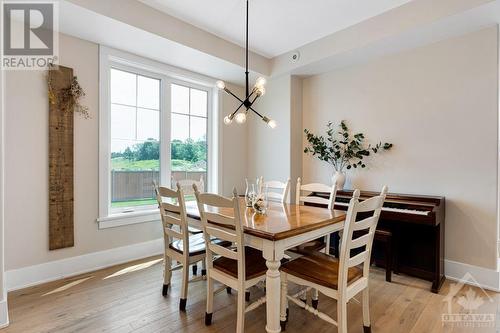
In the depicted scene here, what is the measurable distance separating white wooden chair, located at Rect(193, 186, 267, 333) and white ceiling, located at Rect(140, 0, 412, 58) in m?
2.05

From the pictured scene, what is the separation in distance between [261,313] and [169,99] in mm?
2966

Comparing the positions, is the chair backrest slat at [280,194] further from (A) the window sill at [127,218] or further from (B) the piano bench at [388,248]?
(A) the window sill at [127,218]

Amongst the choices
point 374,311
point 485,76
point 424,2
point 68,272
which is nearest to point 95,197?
point 68,272

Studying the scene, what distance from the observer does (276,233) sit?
5.40 ft

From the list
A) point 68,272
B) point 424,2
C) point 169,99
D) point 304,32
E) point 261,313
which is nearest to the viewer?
point 261,313

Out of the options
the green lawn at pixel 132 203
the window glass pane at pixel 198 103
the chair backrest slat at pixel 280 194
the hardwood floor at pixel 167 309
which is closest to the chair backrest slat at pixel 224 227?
the hardwood floor at pixel 167 309

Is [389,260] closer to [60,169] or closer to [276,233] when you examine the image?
[276,233]

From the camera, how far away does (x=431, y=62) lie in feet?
9.99

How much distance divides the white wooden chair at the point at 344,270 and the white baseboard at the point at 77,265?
7.18 ft

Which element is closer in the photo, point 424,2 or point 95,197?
point 424,2

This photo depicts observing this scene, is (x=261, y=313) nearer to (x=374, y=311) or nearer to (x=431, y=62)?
(x=374, y=311)

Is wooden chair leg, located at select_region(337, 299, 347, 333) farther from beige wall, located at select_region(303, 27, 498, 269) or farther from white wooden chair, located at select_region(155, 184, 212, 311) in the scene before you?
beige wall, located at select_region(303, 27, 498, 269)

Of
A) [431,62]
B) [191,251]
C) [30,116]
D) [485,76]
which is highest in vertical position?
[431,62]

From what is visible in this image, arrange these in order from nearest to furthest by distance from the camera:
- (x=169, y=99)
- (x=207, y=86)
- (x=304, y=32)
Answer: (x=304, y=32) → (x=169, y=99) → (x=207, y=86)
